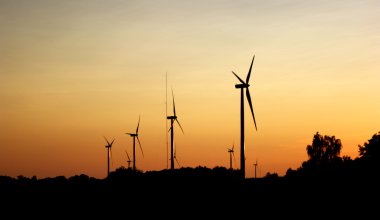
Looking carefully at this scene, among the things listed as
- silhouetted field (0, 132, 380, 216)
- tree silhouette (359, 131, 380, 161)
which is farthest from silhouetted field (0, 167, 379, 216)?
tree silhouette (359, 131, 380, 161)

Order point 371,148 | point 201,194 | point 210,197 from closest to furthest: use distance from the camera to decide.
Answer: point 210,197
point 201,194
point 371,148

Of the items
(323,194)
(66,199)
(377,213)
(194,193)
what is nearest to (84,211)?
(66,199)

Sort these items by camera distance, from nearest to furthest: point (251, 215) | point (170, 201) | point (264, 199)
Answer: point (251, 215), point (264, 199), point (170, 201)

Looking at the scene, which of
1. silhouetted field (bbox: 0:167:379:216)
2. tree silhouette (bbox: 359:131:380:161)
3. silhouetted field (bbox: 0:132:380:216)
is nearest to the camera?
silhouetted field (bbox: 0:132:380:216)

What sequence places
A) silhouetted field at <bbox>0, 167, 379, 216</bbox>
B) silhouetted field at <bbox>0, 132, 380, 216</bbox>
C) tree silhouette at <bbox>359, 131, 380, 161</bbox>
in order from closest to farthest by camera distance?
1. silhouetted field at <bbox>0, 132, 380, 216</bbox>
2. silhouetted field at <bbox>0, 167, 379, 216</bbox>
3. tree silhouette at <bbox>359, 131, 380, 161</bbox>

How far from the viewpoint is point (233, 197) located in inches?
3524

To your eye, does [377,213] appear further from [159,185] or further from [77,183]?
[77,183]

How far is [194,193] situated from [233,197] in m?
7.96

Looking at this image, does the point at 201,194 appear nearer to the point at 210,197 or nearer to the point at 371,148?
the point at 210,197

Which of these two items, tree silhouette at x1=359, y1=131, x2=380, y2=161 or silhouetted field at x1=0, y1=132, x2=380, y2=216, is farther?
tree silhouette at x1=359, y1=131, x2=380, y2=161

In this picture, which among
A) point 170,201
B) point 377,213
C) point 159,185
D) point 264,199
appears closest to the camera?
point 377,213

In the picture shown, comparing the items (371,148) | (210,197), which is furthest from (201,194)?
(371,148)

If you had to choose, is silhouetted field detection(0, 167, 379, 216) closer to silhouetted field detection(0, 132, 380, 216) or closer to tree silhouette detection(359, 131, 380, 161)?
silhouetted field detection(0, 132, 380, 216)

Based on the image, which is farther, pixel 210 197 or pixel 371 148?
pixel 371 148
